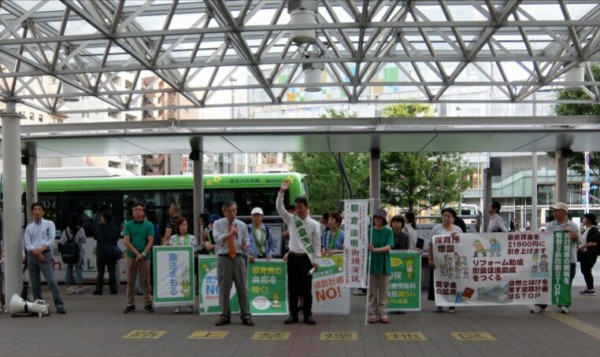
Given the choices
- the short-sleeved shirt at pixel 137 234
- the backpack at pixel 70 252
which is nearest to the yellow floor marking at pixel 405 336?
the short-sleeved shirt at pixel 137 234

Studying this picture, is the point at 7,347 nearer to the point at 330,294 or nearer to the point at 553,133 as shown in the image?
the point at 330,294

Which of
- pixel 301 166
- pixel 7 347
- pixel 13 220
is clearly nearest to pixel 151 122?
pixel 13 220

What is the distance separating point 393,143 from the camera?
15.5m

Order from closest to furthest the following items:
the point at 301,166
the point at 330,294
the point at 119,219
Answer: the point at 330,294 < the point at 119,219 < the point at 301,166

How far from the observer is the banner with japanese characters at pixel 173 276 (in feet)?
34.0

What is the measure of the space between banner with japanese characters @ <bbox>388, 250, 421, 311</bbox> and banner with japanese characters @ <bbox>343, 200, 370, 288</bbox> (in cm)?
87

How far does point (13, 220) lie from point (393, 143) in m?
8.82

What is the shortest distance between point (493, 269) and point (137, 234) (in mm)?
5841

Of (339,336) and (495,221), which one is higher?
(495,221)

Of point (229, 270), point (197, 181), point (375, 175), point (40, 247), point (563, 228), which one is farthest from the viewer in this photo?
point (197, 181)

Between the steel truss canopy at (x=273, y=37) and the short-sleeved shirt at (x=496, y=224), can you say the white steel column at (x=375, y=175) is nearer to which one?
the steel truss canopy at (x=273, y=37)

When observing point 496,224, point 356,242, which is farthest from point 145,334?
point 496,224

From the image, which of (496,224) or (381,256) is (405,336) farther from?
(496,224)

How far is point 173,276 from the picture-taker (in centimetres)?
1041
